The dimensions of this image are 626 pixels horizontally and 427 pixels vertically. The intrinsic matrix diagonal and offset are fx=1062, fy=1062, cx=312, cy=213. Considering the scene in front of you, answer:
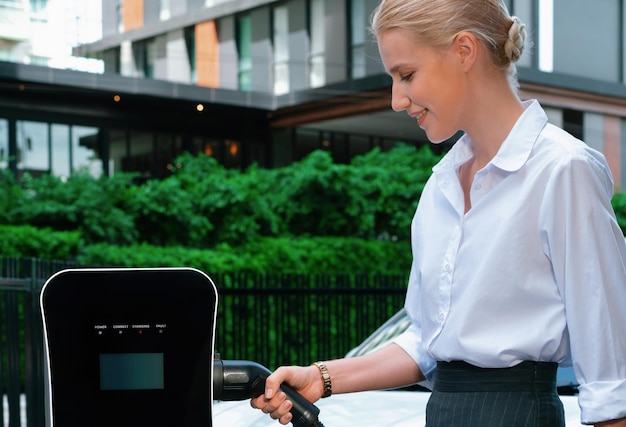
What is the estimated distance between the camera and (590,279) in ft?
5.82

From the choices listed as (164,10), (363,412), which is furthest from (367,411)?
(164,10)

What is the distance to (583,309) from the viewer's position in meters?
1.78

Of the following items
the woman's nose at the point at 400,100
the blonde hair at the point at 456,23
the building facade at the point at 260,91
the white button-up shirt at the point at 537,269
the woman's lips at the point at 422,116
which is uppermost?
the building facade at the point at 260,91

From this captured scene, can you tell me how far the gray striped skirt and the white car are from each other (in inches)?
41.5

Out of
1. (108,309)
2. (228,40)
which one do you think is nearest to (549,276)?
(108,309)

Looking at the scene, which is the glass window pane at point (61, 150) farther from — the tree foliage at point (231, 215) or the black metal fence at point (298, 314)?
the black metal fence at point (298, 314)

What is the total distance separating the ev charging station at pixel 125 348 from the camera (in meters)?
1.69

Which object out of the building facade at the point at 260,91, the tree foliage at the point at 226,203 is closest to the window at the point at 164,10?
the building facade at the point at 260,91

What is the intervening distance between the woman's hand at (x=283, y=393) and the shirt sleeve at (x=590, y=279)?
0.51m

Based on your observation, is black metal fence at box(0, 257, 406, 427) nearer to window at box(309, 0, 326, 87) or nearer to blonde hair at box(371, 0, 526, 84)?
blonde hair at box(371, 0, 526, 84)

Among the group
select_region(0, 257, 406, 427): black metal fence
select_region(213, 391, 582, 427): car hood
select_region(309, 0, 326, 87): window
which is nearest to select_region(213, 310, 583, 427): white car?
select_region(213, 391, 582, 427): car hood

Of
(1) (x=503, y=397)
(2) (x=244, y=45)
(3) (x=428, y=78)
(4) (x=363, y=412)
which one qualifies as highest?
(2) (x=244, y=45)

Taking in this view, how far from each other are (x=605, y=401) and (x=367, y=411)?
1.50m

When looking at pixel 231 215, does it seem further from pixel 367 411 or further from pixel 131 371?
pixel 131 371
